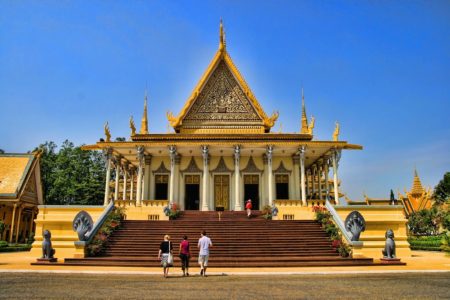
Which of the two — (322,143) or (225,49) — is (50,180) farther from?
(322,143)

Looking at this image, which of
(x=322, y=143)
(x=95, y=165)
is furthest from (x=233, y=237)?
(x=95, y=165)

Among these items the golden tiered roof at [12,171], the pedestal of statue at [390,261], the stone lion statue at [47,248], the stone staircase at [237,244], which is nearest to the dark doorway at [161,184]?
the stone staircase at [237,244]

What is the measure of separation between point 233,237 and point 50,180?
2821cm

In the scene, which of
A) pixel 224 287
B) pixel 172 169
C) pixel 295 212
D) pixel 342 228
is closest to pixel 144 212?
pixel 172 169

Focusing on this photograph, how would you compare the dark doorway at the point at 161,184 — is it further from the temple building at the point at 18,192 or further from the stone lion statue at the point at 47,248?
the stone lion statue at the point at 47,248

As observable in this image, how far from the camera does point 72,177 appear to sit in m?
37.0

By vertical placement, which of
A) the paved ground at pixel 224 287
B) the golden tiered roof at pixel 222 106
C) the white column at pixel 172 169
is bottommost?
the paved ground at pixel 224 287

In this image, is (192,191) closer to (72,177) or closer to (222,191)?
(222,191)

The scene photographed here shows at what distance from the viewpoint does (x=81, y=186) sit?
3588 cm

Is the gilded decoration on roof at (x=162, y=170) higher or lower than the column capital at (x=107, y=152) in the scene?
lower

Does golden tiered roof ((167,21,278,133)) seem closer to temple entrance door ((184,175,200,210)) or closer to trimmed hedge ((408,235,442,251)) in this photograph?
temple entrance door ((184,175,200,210))

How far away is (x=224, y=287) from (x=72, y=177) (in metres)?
32.9

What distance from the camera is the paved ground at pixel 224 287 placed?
6.54 metres

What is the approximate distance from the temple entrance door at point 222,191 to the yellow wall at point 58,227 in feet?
32.4
